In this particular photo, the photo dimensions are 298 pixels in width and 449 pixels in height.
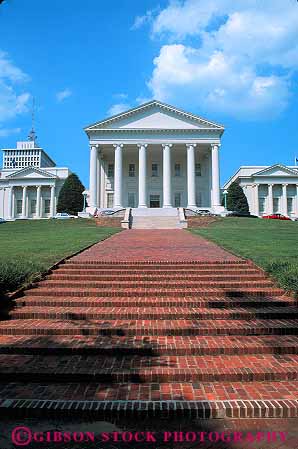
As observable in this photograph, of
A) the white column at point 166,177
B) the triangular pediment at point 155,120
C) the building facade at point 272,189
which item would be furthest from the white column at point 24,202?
the building facade at point 272,189

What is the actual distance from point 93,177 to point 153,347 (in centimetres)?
4487

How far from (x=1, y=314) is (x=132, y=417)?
177 inches

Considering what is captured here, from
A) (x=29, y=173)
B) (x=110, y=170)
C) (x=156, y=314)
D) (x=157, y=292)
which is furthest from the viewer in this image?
(x=29, y=173)

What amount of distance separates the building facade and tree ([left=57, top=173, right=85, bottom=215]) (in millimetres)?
31166

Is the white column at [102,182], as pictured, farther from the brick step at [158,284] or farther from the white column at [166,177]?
the brick step at [158,284]

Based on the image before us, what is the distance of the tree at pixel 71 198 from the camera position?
51.7m

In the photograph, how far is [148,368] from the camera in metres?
4.91

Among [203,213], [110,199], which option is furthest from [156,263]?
[110,199]

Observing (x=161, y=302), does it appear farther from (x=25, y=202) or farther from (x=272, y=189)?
(x=25, y=202)

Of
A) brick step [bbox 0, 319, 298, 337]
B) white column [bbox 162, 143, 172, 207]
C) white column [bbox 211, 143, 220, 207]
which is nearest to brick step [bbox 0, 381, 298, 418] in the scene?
brick step [bbox 0, 319, 298, 337]

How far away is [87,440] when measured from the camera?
3.47 meters

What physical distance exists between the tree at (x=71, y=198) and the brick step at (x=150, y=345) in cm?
4663

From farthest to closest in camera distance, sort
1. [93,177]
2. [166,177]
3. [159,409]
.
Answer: [166,177] < [93,177] < [159,409]

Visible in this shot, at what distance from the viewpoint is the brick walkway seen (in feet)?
13.5
